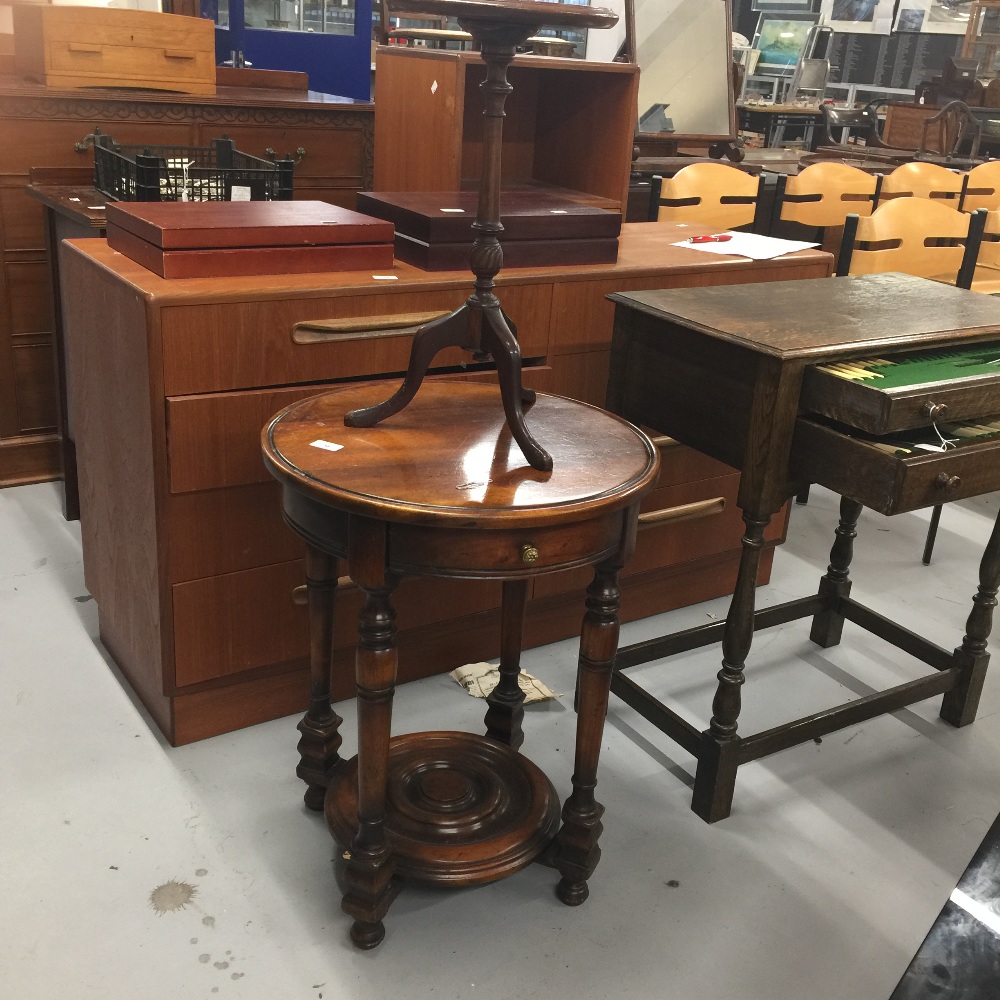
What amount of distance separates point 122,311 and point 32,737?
0.84 m

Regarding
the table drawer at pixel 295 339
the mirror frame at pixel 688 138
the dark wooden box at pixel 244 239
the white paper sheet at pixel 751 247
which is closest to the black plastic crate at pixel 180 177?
the dark wooden box at pixel 244 239

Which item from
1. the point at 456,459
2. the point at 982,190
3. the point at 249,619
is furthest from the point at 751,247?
the point at 982,190

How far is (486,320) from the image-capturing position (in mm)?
1549

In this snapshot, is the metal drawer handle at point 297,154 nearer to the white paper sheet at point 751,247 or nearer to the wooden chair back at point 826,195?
the white paper sheet at point 751,247

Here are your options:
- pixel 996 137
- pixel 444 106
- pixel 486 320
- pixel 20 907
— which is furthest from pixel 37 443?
pixel 996 137

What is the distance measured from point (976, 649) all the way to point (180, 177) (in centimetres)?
203

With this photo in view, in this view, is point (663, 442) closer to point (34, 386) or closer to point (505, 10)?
point (505, 10)

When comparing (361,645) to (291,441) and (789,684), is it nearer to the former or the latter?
(291,441)

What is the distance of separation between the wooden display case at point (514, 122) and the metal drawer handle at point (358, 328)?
74 centimetres

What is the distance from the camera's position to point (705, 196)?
11.8ft

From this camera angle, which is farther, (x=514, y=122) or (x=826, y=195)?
(x=826, y=195)

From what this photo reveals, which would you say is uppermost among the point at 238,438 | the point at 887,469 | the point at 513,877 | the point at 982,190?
the point at 982,190

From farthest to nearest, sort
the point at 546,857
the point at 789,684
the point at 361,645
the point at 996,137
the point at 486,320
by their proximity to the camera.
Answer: the point at 996,137 → the point at 789,684 → the point at 546,857 → the point at 486,320 → the point at 361,645

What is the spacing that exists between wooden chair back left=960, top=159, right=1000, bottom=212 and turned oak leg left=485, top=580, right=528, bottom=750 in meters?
3.57
